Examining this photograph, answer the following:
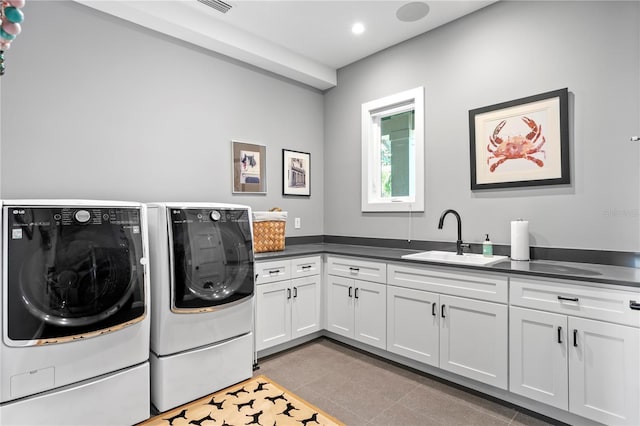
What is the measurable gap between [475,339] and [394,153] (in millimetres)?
1935

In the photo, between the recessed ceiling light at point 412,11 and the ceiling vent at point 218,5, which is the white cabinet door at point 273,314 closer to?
the ceiling vent at point 218,5

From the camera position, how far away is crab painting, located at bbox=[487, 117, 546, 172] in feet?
8.13

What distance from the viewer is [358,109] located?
368 cm

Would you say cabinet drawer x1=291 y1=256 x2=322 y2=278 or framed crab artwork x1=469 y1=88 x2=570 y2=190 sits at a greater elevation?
framed crab artwork x1=469 y1=88 x2=570 y2=190

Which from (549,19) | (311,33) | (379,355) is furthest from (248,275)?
(549,19)

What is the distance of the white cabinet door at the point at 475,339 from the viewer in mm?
2154

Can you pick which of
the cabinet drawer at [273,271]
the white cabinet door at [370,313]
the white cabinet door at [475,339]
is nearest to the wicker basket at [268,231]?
the cabinet drawer at [273,271]

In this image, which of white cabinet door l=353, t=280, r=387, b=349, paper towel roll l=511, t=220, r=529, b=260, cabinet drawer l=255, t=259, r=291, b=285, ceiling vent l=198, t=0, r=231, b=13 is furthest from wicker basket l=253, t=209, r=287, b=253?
paper towel roll l=511, t=220, r=529, b=260

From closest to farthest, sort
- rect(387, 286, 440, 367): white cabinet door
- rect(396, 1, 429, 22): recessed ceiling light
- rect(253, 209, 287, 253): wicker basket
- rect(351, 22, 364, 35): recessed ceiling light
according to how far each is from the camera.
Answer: rect(387, 286, 440, 367): white cabinet door < rect(396, 1, 429, 22): recessed ceiling light < rect(351, 22, 364, 35): recessed ceiling light < rect(253, 209, 287, 253): wicker basket

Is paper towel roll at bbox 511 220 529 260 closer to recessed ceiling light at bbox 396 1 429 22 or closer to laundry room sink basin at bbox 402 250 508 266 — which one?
laundry room sink basin at bbox 402 250 508 266

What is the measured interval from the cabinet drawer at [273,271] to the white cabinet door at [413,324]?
0.88 metres

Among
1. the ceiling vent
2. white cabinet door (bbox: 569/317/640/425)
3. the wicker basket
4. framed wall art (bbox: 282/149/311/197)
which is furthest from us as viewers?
framed wall art (bbox: 282/149/311/197)

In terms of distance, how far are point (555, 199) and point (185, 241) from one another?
99.4 inches

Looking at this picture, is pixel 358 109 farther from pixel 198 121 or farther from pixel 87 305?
pixel 87 305
